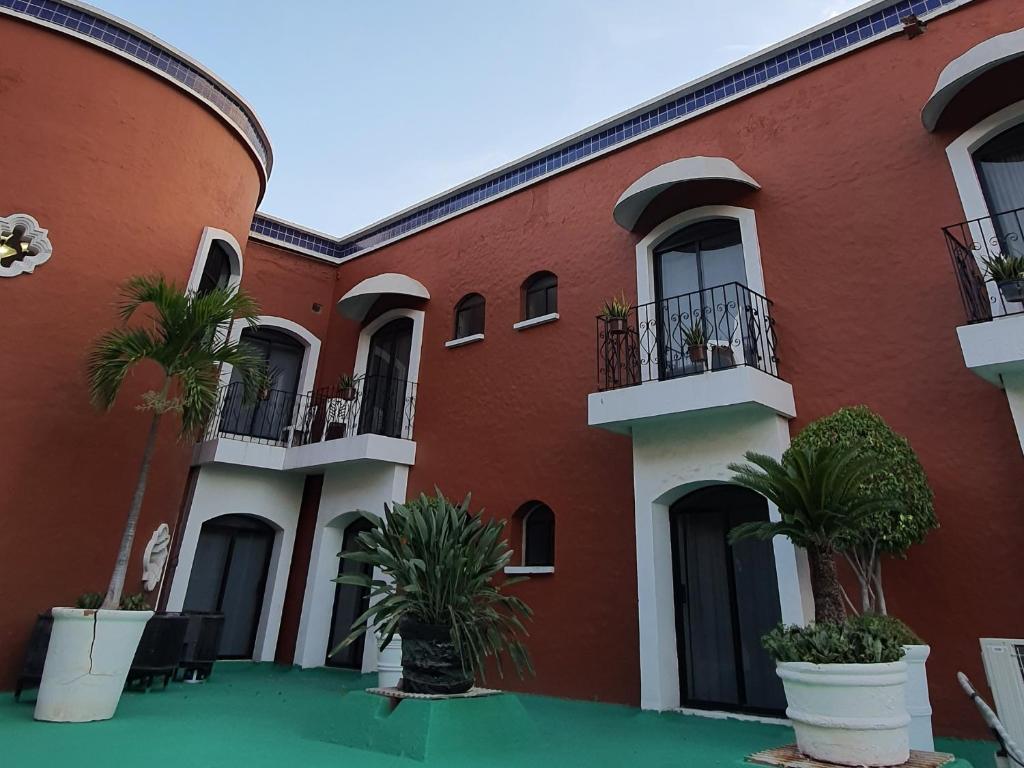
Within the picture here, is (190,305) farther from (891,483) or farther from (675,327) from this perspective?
(891,483)

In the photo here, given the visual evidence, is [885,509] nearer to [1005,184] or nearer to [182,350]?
[1005,184]

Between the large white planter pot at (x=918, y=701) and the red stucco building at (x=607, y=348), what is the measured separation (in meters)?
1.21

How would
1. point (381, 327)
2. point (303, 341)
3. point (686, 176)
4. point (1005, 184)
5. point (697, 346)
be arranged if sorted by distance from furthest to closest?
point (303, 341), point (381, 327), point (686, 176), point (697, 346), point (1005, 184)

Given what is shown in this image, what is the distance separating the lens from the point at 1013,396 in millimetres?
5383

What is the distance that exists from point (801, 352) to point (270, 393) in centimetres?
860

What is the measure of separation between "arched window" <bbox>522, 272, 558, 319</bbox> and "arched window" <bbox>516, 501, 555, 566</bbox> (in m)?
2.86

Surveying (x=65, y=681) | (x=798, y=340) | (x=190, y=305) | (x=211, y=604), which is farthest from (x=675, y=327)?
(x=211, y=604)

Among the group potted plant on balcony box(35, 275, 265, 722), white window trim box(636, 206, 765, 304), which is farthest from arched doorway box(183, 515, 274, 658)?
white window trim box(636, 206, 765, 304)

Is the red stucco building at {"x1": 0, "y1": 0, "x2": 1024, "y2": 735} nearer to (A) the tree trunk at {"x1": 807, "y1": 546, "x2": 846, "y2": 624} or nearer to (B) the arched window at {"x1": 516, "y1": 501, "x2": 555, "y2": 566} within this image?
(B) the arched window at {"x1": 516, "y1": 501, "x2": 555, "y2": 566}

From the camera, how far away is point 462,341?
32.8ft

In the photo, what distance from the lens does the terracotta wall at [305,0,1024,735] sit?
5.55 metres

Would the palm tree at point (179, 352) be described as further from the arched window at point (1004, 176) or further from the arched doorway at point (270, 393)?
the arched window at point (1004, 176)

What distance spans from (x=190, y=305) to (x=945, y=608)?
766 centimetres

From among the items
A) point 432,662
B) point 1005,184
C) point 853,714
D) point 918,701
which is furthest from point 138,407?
point 1005,184
